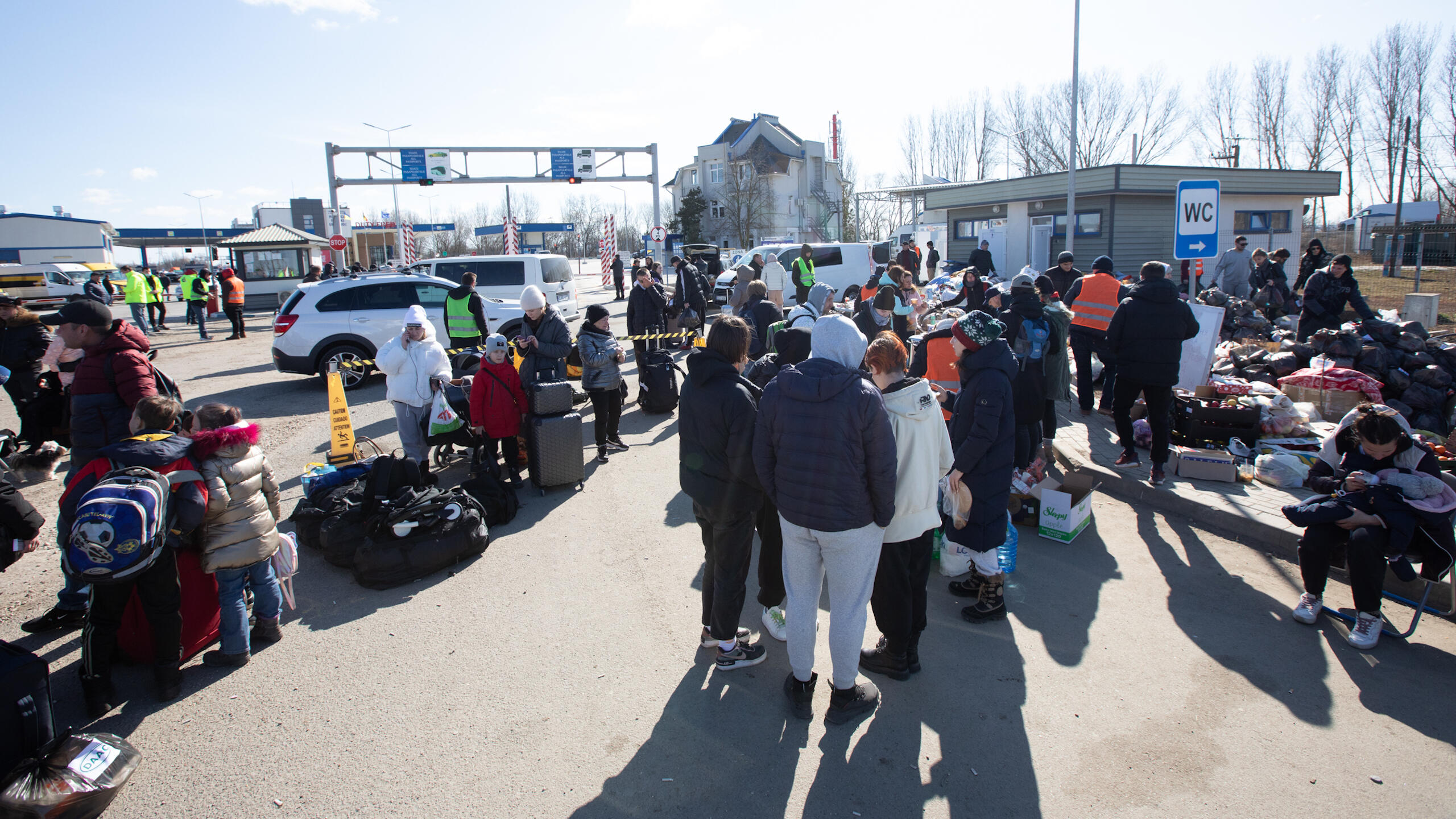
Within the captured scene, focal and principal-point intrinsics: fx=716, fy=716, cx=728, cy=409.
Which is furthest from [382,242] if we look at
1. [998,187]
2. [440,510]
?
[440,510]

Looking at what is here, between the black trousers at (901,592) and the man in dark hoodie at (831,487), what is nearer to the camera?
the man in dark hoodie at (831,487)

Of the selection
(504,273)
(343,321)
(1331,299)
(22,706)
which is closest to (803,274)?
(504,273)

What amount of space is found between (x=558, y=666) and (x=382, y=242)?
2718 inches

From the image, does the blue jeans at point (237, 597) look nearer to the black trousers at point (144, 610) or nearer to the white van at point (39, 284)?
the black trousers at point (144, 610)

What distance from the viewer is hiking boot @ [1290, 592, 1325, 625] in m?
4.17

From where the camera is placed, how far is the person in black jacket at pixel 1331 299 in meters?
9.00

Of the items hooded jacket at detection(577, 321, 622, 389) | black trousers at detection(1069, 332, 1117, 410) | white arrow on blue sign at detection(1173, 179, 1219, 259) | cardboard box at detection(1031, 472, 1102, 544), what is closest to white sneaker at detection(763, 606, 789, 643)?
cardboard box at detection(1031, 472, 1102, 544)

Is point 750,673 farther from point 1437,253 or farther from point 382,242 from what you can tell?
point 382,242

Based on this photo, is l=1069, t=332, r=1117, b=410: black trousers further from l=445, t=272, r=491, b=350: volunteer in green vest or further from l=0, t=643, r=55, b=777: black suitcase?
l=0, t=643, r=55, b=777: black suitcase

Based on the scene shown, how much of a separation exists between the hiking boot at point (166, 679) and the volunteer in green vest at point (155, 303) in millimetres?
24422

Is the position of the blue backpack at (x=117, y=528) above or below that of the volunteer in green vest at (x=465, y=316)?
below

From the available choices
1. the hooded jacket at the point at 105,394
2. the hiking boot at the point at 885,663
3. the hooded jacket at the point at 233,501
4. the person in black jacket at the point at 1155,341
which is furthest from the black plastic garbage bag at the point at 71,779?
the person in black jacket at the point at 1155,341

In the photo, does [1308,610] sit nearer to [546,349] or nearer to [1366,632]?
[1366,632]

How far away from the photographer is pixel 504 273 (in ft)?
47.4
